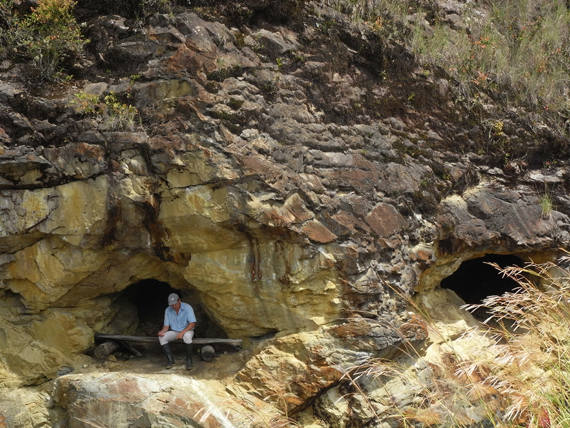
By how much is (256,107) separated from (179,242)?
6.24 ft

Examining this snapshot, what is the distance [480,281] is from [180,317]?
16.5 ft

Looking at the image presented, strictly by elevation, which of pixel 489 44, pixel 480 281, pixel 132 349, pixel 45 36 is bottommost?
pixel 132 349

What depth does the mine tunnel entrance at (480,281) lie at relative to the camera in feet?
27.9

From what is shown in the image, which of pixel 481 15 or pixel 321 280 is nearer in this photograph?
pixel 321 280

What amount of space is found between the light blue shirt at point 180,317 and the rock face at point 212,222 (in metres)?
0.28

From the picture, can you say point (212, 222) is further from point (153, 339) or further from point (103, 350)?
point (103, 350)

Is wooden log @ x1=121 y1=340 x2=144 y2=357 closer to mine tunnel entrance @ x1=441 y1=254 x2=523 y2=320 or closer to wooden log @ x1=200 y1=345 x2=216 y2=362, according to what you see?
wooden log @ x1=200 y1=345 x2=216 y2=362

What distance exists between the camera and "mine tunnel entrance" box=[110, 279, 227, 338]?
24.2ft

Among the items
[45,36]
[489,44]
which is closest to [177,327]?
[45,36]

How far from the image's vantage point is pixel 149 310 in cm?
796

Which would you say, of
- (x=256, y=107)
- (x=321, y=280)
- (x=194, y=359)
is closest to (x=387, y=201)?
(x=321, y=280)

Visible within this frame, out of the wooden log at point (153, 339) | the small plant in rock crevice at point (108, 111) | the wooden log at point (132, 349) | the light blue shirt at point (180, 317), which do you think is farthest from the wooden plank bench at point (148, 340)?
the small plant in rock crevice at point (108, 111)

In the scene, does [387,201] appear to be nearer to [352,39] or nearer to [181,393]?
[352,39]

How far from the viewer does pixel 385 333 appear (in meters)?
6.07
